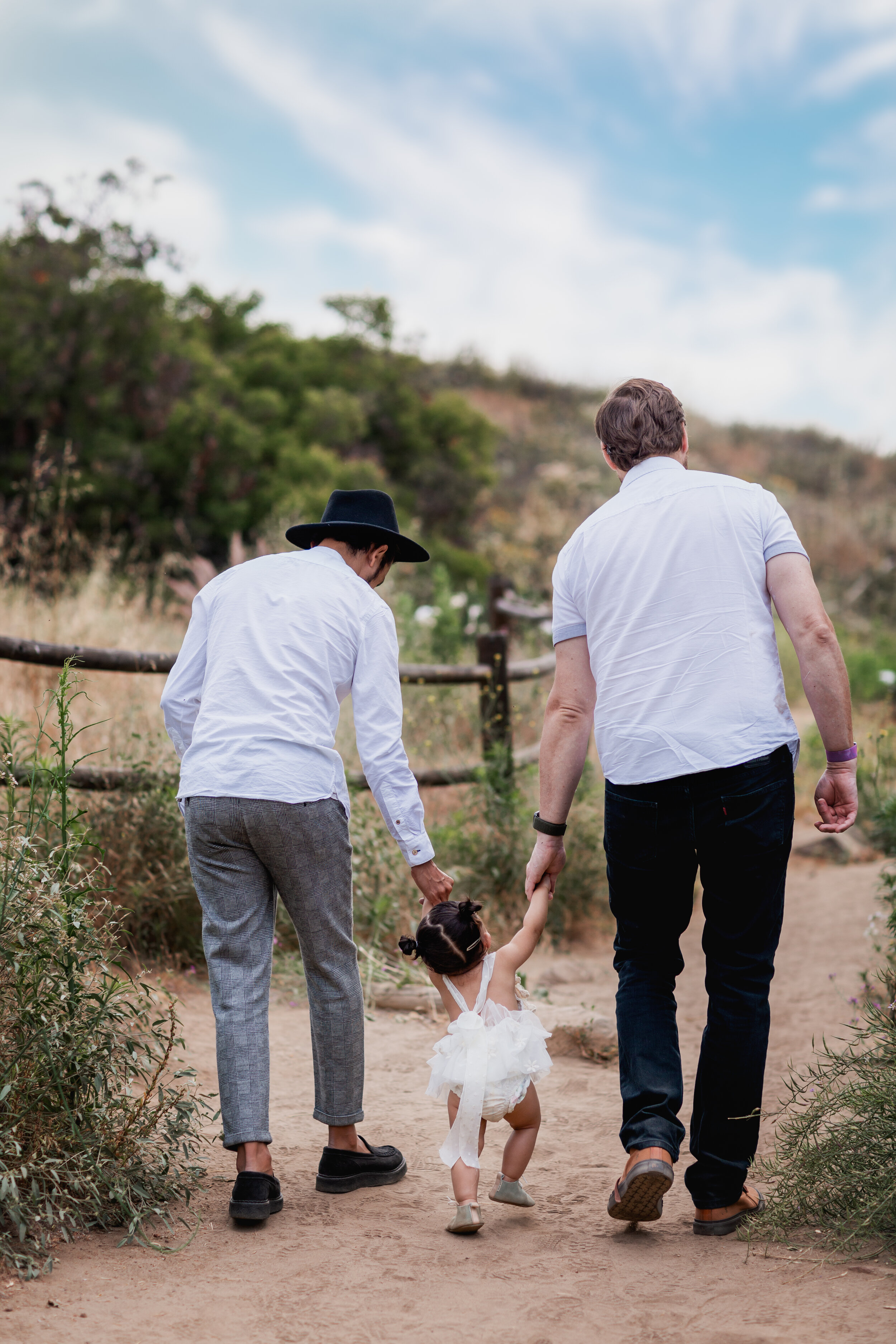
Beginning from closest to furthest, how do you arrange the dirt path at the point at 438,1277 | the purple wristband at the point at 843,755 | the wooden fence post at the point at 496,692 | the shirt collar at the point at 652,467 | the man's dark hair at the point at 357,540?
the dirt path at the point at 438,1277 < the purple wristband at the point at 843,755 < the shirt collar at the point at 652,467 < the man's dark hair at the point at 357,540 < the wooden fence post at the point at 496,692

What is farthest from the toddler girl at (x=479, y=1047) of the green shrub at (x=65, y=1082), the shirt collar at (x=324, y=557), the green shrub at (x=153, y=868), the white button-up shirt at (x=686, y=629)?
the green shrub at (x=153, y=868)

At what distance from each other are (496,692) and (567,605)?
3.15m

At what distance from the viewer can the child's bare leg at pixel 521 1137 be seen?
293 cm

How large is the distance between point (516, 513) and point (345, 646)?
18.1m

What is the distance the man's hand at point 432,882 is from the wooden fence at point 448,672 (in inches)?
42.1

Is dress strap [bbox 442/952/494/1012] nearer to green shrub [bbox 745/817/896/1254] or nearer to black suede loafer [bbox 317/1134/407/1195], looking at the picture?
black suede loafer [bbox 317/1134/407/1195]

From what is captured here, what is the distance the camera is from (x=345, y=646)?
3.10m

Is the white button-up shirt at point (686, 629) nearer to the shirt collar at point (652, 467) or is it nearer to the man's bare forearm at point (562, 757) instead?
the shirt collar at point (652, 467)

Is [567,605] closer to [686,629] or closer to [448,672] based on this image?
[686,629]

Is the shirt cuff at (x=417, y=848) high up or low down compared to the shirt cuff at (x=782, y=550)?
down

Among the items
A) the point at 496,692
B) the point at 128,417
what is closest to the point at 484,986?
the point at 496,692

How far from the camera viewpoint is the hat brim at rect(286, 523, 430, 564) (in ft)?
10.6

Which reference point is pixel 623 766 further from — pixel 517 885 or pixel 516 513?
pixel 516 513

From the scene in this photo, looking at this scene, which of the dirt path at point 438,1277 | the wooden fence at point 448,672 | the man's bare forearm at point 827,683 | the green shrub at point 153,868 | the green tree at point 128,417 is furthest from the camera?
the green tree at point 128,417
